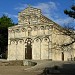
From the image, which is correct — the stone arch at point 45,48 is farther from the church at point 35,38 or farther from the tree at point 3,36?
the tree at point 3,36

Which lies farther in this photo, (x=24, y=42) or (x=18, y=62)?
(x=24, y=42)

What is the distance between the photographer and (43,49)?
48.6 metres

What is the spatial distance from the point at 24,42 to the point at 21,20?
382cm


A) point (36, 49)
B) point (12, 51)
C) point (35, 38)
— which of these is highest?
point (35, 38)

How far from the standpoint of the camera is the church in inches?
1875

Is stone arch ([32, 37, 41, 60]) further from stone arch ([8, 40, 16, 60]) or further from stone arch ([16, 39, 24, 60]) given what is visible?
stone arch ([8, 40, 16, 60])

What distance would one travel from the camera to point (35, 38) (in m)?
49.9

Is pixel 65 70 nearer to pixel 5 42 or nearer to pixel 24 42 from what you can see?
pixel 24 42

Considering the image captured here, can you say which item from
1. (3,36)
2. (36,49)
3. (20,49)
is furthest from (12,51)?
(3,36)

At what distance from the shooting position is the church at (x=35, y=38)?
47.6 m

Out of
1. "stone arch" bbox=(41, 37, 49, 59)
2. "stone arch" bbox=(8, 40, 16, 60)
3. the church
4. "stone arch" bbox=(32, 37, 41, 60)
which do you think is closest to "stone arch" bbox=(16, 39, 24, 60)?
the church

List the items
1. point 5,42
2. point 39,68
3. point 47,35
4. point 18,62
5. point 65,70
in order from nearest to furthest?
1. point 65,70
2. point 39,68
3. point 18,62
4. point 47,35
5. point 5,42

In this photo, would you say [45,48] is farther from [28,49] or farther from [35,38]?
[28,49]

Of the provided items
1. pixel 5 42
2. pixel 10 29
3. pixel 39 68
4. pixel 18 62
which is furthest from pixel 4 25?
pixel 39 68
